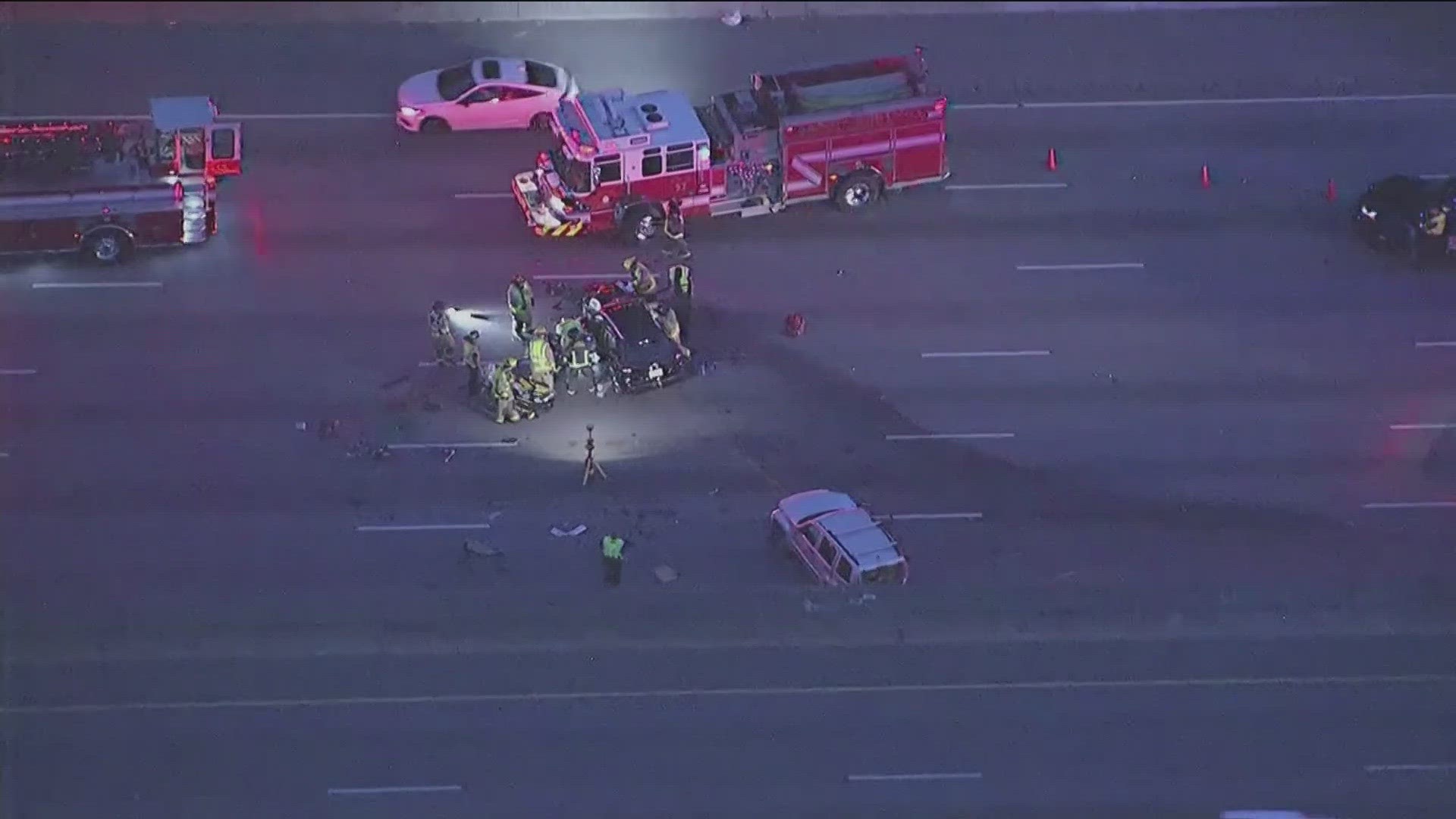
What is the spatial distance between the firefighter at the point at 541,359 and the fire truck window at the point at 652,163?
16.6ft

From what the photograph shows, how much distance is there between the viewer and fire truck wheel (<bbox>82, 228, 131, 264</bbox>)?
42.0 m

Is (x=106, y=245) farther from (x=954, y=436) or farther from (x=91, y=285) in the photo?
(x=954, y=436)

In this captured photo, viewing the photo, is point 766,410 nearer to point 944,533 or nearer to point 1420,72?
point 944,533

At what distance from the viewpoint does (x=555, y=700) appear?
3369cm

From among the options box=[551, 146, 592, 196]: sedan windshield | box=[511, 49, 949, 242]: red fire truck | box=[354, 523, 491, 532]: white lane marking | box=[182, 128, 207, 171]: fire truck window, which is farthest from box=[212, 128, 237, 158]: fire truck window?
box=[354, 523, 491, 532]: white lane marking

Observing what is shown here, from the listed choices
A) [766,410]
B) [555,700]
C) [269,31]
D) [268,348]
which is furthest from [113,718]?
[269,31]

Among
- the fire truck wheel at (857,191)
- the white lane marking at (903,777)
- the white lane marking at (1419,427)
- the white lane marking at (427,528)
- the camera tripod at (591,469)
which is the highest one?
the fire truck wheel at (857,191)

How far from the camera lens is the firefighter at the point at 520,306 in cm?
3997

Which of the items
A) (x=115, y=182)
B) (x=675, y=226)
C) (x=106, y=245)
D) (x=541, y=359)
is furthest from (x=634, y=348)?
(x=115, y=182)

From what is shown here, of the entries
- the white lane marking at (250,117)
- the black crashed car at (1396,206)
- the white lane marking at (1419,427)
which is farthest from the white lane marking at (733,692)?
the white lane marking at (250,117)

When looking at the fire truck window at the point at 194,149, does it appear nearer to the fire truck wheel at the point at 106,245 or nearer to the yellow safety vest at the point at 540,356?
the fire truck wheel at the point at 106,245

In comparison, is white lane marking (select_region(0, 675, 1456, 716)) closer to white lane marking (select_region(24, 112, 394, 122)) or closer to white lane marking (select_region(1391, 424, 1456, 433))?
white lane marking (select_region(1391, 424, 1456, 433))

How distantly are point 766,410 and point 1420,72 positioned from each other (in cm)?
1777

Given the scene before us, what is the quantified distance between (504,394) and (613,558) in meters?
4.34
